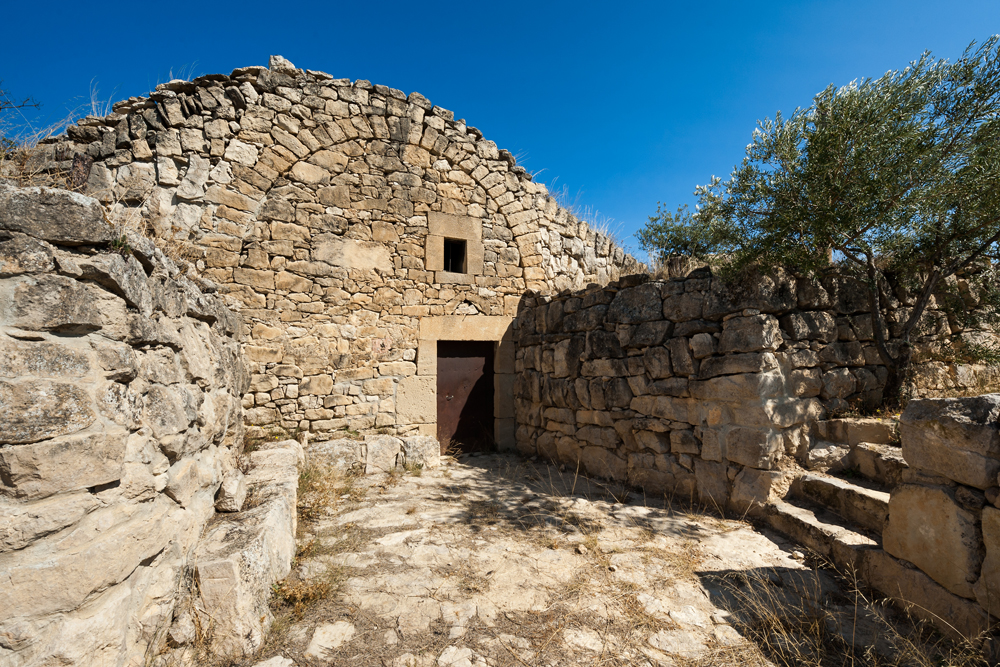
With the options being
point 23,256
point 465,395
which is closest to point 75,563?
point 23,256

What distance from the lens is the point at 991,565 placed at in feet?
6.48

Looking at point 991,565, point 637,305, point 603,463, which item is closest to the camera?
point 991,565

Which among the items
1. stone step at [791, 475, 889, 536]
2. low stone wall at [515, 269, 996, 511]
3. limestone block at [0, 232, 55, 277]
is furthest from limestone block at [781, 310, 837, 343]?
limestone block at [0, 232, 55, 277]

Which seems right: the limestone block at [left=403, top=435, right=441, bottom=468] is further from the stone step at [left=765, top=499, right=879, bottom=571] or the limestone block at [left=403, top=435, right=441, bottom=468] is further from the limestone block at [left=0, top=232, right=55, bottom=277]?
the limestone block at [left=0, top=232, right=55, bottom=277]

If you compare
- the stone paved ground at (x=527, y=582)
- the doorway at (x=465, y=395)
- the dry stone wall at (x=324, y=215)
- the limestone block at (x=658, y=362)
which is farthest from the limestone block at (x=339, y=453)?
the limestone block at (x=658, y=362)

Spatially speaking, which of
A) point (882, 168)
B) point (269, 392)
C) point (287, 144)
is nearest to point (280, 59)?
point (287, 144)

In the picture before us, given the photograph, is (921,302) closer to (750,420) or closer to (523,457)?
(750,420)

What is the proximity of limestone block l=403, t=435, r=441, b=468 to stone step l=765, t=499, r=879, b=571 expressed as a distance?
3.59 m

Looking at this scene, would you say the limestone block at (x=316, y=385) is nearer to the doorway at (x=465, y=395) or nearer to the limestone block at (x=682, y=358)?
the doorway at (x=465, y=395)

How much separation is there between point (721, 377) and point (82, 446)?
13.0ft

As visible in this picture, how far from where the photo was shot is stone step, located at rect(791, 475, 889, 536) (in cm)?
293

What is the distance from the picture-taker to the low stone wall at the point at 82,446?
1396 millimetres

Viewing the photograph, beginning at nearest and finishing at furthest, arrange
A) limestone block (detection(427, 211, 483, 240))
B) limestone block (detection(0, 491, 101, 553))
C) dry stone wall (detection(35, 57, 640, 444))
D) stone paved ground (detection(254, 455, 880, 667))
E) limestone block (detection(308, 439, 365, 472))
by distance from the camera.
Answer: limestone block (detection(0, 491, 101, 553)) < stone paved ground (detection(254, 455, 880, 667)) < dry stone wall (detection(35, 57, 640, 444)) < limestone block (detection(308, 439, 365, 472)) < limestone block (detection(427, 211, 483, 240))

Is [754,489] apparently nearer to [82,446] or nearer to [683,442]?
[683,442]
